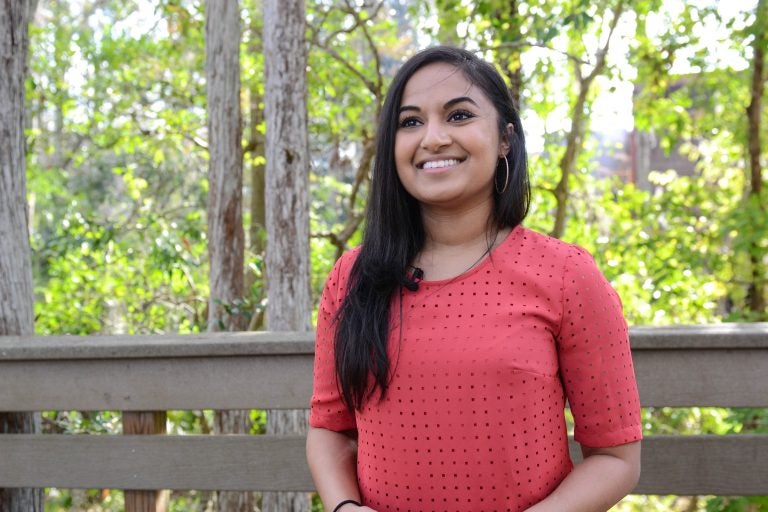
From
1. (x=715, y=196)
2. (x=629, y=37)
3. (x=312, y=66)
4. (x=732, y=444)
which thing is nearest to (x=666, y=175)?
(x=715, y=196)

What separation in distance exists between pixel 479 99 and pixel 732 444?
1042mm

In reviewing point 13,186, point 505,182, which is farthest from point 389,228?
point 13,186

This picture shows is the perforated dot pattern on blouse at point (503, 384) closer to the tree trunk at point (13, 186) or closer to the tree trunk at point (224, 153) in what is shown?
the tree trunk at point (13, 186)

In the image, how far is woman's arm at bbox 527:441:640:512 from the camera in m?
1.60

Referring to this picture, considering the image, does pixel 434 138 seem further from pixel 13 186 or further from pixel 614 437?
pixel 13 186

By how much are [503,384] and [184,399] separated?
1.03 metres

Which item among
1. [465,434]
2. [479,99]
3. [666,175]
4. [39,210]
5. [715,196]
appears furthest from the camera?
[39,210]

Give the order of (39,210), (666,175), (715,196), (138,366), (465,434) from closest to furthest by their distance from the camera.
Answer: (465,434)
(138,366)
(715,196)
(666,175)
(39,210)

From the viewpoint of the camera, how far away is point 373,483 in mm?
1719

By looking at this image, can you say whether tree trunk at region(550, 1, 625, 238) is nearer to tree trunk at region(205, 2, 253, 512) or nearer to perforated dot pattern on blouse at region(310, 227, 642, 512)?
tree trunk at region(205, 2, 253, 512)

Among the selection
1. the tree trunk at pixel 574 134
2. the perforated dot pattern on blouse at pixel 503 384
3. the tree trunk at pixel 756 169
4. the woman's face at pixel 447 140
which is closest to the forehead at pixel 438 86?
the woman's face at pixel 447 140

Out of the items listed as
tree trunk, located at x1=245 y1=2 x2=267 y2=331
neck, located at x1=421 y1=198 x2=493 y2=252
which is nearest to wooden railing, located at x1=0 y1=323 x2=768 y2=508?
Answer: neck, located at x1=421 y1=198 x2=493 y2=252

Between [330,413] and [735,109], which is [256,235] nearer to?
[735,109]

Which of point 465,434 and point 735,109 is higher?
point 735,109
